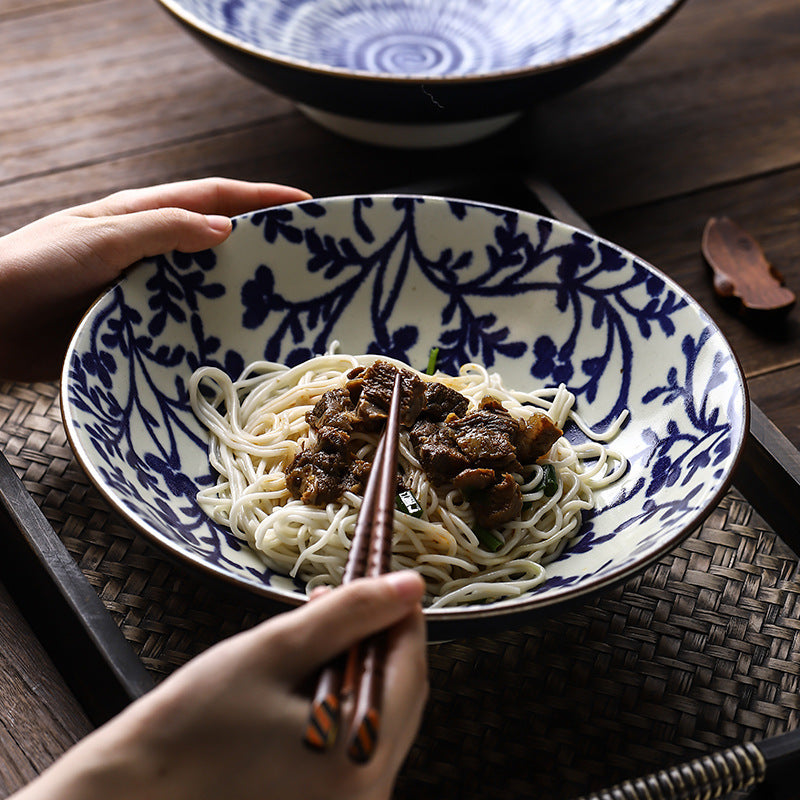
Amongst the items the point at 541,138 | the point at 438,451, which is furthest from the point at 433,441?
the point at 541,138

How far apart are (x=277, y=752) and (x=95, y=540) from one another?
0.75 meters

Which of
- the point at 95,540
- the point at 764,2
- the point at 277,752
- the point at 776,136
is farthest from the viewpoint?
the point at 764,2

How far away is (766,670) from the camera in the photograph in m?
1.36

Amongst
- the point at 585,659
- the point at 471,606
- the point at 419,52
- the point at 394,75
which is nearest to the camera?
the point at 471,606

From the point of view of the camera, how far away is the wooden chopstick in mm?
839

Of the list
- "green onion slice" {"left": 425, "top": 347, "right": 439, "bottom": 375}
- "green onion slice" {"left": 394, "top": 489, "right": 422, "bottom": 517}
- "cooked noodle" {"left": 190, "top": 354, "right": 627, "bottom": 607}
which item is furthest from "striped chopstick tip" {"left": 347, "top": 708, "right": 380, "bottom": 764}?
"green onion slice" {"left": 425, "top": 347, "right": 439, "bottom": 375}

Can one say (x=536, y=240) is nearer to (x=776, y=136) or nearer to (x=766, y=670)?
(x=766, y=670)

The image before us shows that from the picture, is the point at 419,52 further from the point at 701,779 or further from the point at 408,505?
the point at 701,779

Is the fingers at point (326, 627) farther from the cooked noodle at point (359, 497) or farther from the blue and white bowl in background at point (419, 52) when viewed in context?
the blue and white bowl in background at point (419, 52)

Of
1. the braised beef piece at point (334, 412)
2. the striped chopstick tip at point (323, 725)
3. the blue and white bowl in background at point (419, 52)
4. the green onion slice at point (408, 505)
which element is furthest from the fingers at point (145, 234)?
the striped chopstick tip at point (323, 725)

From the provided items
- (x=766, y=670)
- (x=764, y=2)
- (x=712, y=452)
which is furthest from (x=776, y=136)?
(x=766, y=670)

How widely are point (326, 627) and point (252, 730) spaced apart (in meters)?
0.12

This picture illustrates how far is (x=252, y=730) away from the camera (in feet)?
2.85

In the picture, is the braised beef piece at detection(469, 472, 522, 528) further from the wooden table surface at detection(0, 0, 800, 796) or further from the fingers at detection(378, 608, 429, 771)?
the wooden table surface at detection(0, 0, 800, 796)
